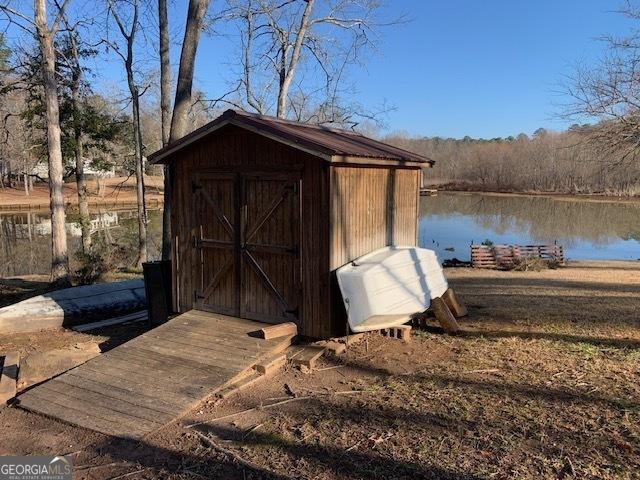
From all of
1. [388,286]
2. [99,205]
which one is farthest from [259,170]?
[99,205]

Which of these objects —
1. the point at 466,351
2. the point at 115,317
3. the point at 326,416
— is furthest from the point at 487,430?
the point at 115,317

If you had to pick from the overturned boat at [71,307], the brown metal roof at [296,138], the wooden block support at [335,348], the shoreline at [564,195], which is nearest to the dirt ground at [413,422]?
the wooden block support at [335,348]

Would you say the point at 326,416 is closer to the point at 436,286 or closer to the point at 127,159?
the point at 436,286

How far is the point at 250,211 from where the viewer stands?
22.4 ft

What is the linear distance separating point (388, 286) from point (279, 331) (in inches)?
60.6

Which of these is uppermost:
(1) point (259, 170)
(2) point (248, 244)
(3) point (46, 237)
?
(1) point (259, 170)

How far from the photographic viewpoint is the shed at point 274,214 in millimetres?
6277

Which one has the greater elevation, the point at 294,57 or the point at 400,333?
the point at 294,57

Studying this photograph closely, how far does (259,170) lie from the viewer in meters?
6.68

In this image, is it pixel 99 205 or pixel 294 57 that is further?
pixel 99 205

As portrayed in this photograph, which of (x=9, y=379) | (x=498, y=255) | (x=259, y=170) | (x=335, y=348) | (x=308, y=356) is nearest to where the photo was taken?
(x=9, y=379)

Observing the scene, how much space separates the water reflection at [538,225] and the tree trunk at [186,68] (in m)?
15.3

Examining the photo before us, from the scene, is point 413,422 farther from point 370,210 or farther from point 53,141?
point 53,141

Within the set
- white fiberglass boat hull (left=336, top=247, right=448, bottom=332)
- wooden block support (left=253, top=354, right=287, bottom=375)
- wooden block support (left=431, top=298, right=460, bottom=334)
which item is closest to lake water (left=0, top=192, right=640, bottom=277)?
white fiberglass boat hull (left=336, top=247, right=448, bottom=332)
